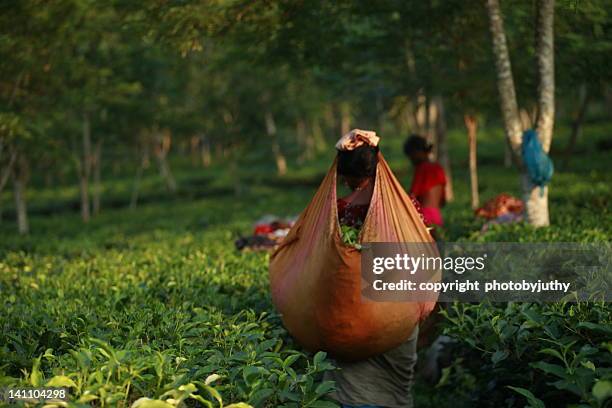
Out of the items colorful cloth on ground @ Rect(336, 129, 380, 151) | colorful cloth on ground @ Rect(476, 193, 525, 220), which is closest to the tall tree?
colorful cloth on ground @ Rect(476, 193, 525, 220)

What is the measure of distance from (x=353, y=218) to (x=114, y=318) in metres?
1.73

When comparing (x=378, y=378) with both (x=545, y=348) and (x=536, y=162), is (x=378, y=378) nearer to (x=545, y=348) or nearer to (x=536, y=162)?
(x=545, y=348)

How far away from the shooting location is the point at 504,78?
7906 millimetres

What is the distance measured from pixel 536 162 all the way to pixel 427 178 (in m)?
1.28

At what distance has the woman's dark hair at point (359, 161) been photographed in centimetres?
429

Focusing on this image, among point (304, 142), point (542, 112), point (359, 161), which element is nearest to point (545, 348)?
point (359, 161)

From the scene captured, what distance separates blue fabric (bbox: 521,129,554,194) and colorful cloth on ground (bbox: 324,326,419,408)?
12.4 feet

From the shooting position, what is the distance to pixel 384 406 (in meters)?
4.43

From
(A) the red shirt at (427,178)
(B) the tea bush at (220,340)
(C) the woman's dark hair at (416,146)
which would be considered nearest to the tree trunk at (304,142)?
(C) the woman's dark hair at (416,146)

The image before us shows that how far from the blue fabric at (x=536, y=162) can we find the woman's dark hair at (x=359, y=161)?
3.79m

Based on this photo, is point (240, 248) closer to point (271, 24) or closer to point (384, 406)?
point (271, 24)

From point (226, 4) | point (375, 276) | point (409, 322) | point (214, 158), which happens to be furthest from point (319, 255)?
point (214, 158)

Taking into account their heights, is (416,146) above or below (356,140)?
below

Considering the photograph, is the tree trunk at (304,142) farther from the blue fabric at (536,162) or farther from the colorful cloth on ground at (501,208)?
the blue fabric at (536,162)
